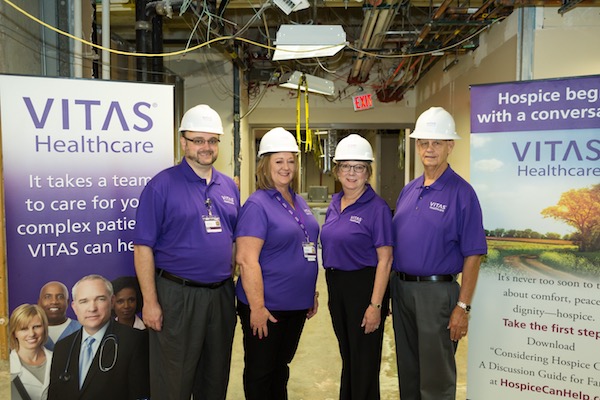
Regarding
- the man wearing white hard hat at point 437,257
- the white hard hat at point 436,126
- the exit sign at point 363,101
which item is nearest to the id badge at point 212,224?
the man wearing white hard hat at point 437,257

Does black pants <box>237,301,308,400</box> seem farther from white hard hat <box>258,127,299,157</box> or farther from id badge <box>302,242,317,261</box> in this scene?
white hard hat <box>258,127,299,157</box>

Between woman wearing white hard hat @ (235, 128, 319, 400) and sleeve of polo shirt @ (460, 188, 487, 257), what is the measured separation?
685mm

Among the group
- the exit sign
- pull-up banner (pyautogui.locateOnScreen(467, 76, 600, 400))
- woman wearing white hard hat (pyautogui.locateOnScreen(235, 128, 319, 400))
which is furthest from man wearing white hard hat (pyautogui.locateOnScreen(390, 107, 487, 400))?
the exit sign

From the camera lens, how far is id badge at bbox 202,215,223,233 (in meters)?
2.04

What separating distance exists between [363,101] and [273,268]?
224 inches

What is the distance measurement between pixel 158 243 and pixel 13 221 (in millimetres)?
636

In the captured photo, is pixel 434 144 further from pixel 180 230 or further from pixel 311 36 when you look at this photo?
pixel 311 36

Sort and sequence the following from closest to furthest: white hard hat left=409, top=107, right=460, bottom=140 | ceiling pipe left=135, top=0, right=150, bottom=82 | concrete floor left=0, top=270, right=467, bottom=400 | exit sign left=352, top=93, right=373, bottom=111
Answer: white hard hat left=409, top=107, right=460, bottom=140, concrete floor left=0, top=270, right=467, bottom=400, ceiling pipe left=135, top=0, right=150, bottom=82, exit sign left=352, top=93, right=373, bottom=111

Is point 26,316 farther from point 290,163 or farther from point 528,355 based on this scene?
point 528,355

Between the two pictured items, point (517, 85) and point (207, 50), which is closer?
point (517, 85)

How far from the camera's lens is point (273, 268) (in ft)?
6.64

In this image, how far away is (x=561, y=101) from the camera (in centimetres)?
223

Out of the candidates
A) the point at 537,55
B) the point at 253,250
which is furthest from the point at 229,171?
the point at 253,250

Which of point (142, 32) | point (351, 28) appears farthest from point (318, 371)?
point (351, 28)
